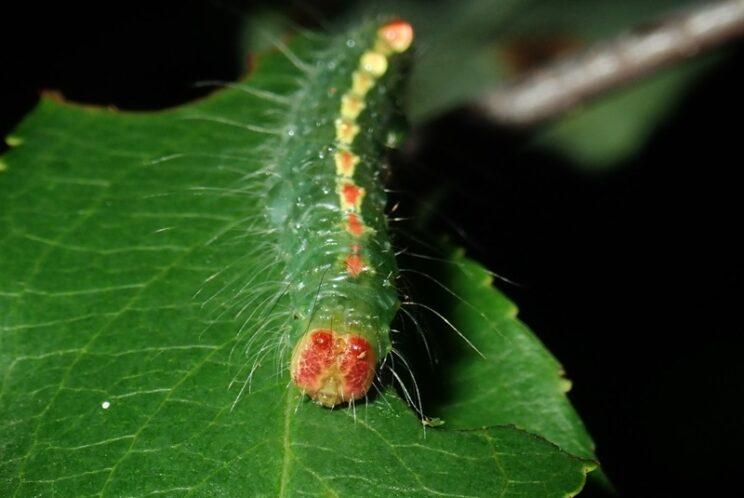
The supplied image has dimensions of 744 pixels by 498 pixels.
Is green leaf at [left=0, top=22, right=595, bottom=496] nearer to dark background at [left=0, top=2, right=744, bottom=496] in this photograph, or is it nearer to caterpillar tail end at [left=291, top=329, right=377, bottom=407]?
caterpillar tail end at [left=291, top=329, right=377, bottom=407]

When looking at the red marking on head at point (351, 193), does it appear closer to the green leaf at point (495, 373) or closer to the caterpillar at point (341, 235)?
the caterpillar at point (341, 235)

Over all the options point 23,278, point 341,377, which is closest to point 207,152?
point 23,278

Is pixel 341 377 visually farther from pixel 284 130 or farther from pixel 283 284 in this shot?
pixel 284 130

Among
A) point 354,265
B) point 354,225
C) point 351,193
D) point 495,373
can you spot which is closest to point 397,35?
point 351,193

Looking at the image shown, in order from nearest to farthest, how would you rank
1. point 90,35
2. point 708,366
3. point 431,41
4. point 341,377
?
point 341,377, point 708,366, point 90,35, point 431,41

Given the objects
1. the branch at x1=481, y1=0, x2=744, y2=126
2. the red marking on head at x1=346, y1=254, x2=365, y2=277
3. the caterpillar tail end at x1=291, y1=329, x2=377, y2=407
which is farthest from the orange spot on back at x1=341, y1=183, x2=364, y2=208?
the branch at x1=481, y1=0, x2=744, y2=126

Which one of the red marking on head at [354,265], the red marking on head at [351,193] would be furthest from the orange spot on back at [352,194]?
the red marking on head at [354,265]

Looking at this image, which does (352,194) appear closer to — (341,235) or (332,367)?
(341,235)
